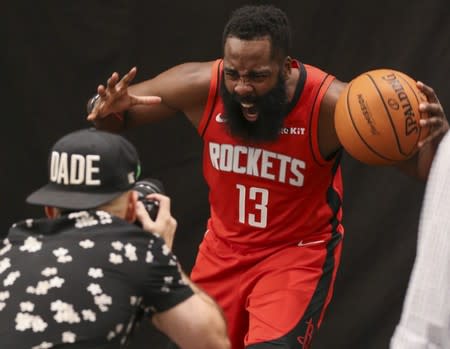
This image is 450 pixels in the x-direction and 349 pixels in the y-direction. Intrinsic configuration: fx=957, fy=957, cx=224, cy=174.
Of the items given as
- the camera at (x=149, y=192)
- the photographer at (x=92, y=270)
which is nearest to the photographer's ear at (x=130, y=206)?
the photographer at (x=92, y=270)

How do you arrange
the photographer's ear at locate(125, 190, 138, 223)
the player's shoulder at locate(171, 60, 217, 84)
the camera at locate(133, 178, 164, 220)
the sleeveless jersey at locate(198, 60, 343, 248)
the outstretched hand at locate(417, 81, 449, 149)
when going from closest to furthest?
the photographer's ear at locate(125, 190, 138, 223) < the camera at locate(133, 178, 164, 220) < the outstretched hand at locate(417, 81, 449, 149) < the sleeveless jersey at locate(198, 60, 343, 248) < the player's shoulder at locate(171, 60, 217, 84)

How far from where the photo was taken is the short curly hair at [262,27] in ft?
11.7

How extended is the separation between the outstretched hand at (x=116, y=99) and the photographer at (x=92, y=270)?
1020 millimetres

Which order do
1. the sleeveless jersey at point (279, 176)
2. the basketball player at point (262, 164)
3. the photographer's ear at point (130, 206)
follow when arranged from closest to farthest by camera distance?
the photographer's ear at point (130, 206)
the basketball player at point (262, 164)
the sleeveless jersey at point (279, 176)

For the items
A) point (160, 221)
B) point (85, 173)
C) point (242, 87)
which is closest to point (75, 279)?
point (85, 173)

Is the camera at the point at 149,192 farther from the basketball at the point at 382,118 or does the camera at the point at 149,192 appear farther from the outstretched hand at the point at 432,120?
the outstretched hand at the point at 432,120

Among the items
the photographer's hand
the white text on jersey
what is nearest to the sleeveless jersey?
the white text on jersey

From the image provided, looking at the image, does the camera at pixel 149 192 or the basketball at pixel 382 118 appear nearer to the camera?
the camera at pixel 149 192

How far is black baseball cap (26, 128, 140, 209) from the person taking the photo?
2.43 meters

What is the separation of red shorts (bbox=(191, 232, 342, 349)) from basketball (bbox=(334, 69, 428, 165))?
571 millimetres

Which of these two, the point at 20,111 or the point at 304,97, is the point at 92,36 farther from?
the point at 304,97

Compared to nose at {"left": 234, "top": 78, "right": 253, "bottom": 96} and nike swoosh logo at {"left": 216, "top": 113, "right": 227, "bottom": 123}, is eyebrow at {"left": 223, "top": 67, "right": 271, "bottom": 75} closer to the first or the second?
nose at {"left": 234, "top": 78, "right": 253, "bottom": 96}

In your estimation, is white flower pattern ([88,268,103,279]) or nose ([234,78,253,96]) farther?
nose ([234,78,253,96])

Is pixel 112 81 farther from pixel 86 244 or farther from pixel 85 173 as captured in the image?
pixel 86 244
